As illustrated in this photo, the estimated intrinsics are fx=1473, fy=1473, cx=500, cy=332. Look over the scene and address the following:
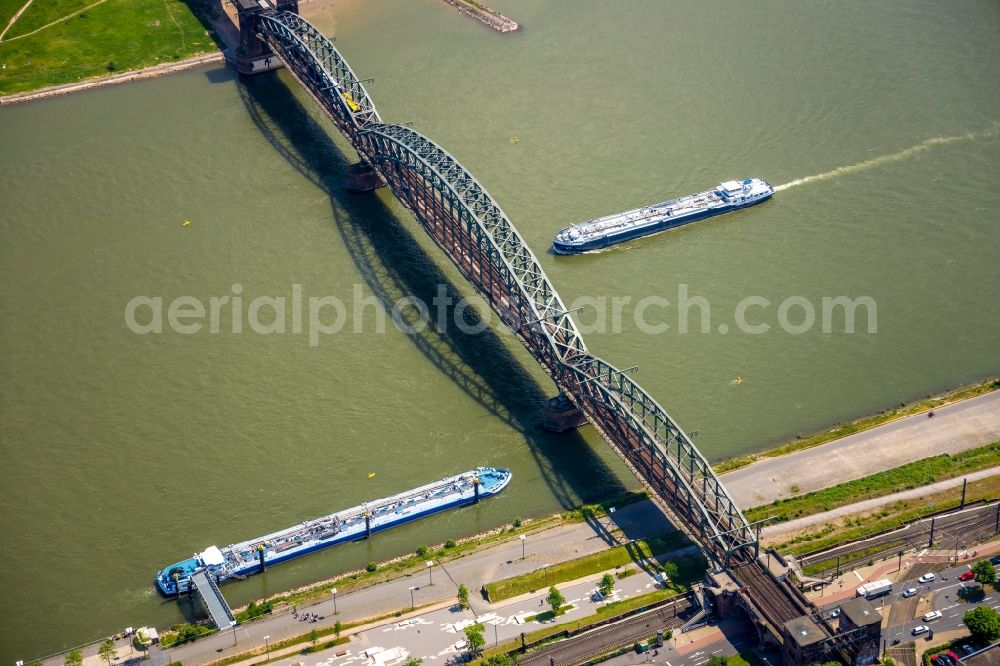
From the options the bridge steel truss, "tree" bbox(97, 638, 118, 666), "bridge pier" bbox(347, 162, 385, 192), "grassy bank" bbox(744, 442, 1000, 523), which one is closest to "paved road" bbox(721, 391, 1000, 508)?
"grassy bank" bbox(744, 442, 1000, 523)

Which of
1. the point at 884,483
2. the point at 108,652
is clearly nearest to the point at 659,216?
the point at 884,483

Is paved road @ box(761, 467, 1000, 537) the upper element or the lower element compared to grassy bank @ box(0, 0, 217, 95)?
lower

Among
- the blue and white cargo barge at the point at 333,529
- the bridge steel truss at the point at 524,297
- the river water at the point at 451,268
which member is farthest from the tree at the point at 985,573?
the blue and white cargo barge at the point at 333,529

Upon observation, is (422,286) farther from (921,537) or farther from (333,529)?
(921,537)

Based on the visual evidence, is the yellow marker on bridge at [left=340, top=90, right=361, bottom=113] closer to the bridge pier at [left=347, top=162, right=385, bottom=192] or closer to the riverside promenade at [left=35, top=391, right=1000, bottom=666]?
the bridge pier at [left=347, top=162, right=385, bottom=192]

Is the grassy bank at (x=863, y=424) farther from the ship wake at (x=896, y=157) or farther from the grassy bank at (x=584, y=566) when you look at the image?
the ship wake at (x=896, y=157)

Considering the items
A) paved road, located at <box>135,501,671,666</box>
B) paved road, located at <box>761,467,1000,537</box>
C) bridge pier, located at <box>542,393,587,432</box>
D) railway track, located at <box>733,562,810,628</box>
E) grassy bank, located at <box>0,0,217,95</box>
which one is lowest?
paved road, located at <box>761,467,1000,537</box>
